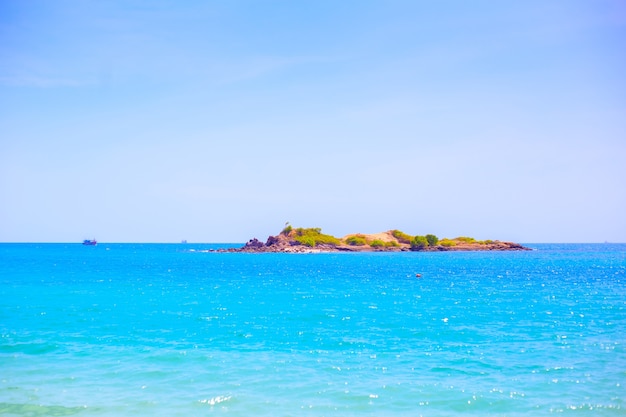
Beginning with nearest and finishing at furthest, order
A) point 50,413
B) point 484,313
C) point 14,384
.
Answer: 1. point 50,413
2. point 14,384
3. point 484,313

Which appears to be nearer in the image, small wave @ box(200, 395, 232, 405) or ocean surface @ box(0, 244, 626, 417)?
ocean surface @ box(0, 244, 626, 417)

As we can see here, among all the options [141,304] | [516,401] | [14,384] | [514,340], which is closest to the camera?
[516,401]

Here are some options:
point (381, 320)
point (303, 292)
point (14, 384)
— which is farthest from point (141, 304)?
point (14, 384)

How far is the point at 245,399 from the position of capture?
21.8 metres

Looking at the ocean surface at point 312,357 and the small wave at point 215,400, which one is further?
the small wave at point 215,400

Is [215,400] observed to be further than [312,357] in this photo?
No

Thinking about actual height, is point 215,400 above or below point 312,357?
below

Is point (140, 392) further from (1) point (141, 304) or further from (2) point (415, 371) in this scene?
(1) point (141, 304)

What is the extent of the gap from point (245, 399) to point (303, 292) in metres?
44.6

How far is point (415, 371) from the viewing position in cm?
2586

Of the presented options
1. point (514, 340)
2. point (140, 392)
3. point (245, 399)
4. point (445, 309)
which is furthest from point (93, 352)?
point (445, 309)

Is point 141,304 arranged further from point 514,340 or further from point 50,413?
point 514,340

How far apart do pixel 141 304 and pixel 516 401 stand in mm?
41002

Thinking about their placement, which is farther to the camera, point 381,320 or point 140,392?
point 381,320
